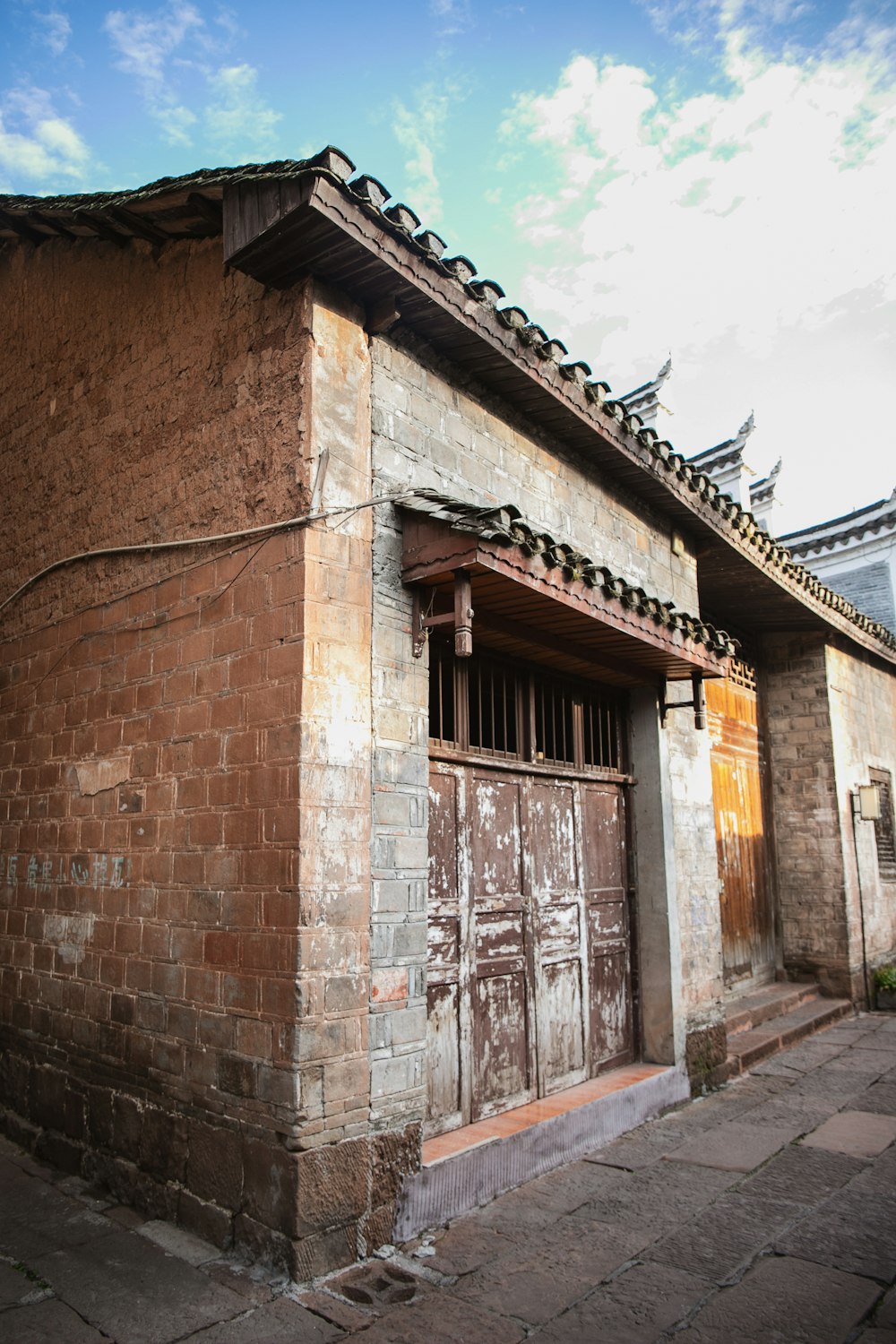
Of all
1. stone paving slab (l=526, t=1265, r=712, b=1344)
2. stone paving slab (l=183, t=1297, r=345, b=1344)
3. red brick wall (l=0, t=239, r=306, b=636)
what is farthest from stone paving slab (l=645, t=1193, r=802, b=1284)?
red brick wall (l=0, t=239, r=306, b=636)

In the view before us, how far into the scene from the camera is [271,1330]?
132 inches

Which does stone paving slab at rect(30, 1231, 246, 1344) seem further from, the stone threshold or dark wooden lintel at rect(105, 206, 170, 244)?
dark wooden lintel at rect(105, 206, 170, 244)

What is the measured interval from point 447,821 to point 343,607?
1570mm

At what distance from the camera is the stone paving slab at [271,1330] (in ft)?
10.8

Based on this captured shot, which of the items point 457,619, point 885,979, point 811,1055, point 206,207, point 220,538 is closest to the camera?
point 457,619

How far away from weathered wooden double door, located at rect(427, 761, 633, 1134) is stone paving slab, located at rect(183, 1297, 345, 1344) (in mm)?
1498

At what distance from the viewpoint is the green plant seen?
33.8 feet

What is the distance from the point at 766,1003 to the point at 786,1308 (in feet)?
18.7

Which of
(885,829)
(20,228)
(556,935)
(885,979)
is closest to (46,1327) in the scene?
(556,935)

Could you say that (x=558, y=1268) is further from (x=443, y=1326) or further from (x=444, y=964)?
(x=444, y=964)

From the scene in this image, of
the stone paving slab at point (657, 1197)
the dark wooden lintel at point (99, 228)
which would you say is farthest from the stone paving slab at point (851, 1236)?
the dark wooden lintel at point (99, 228)

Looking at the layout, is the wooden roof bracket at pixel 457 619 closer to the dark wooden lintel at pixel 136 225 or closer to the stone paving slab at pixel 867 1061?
the dark wooden lintel at pixel 136 225

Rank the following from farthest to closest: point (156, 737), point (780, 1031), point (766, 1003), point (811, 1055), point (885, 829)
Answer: point (885, 829)
point (766, 1003)
point (780, 1031)
point (811, 1055)
point (156, 737)

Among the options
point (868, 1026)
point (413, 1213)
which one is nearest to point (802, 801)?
point (868, 1026)
